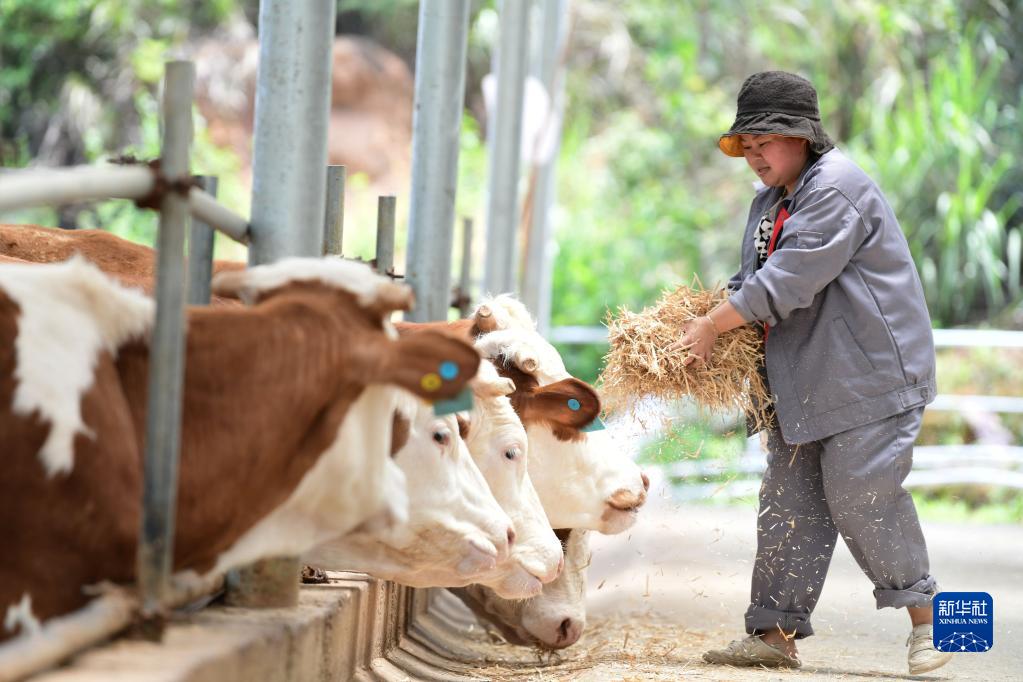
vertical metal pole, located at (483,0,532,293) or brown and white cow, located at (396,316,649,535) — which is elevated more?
vertical metal pole, located at (483,0,532,293)

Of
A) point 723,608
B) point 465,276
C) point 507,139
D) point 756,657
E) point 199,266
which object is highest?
point 507,139

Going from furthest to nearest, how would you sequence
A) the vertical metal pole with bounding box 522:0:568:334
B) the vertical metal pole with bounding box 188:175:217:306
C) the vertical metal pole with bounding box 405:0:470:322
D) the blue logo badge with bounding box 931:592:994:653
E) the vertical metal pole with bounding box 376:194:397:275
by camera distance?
the vertical metal pole with bounding box 522:0:568:334, the vertical metal pole with bounding box 405:0:470:322, the vertical metal pole with bounding box 376:194:397:275, the blue logo badge with bounding box 931:592:994:653, the vertical metal pole with bounding box 188:175:217:306

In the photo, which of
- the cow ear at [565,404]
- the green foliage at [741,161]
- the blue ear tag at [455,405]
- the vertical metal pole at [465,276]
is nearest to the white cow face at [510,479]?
the cow ear at [565,404]

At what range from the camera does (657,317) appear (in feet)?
15.0

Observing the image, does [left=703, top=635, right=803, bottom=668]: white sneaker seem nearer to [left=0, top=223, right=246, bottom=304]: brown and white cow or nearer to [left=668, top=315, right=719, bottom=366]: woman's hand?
[left=668, top=315, right=719, bottom=366]: woman's hand

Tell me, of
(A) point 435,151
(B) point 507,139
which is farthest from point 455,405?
(B) point 507,139

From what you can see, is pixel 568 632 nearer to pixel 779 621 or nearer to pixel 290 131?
pixel 779 621

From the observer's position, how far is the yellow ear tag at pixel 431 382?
247cm

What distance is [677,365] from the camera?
4371 millimetres

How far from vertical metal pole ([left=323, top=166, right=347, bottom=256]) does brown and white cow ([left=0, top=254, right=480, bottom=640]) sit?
1623 mm

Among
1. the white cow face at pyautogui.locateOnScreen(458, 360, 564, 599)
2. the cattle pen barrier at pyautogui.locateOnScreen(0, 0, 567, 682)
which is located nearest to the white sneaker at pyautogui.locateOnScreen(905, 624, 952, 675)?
the white cow face at pyautogui.locateOnScreen(458, 360, 564, 599)

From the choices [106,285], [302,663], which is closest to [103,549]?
[106,285]

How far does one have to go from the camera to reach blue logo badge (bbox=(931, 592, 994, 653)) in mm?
4230

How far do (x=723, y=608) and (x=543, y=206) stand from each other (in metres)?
6.06
